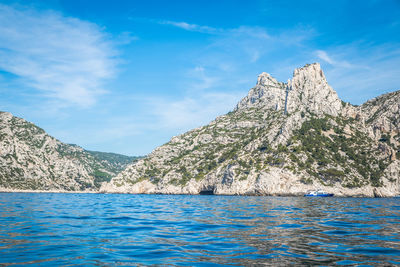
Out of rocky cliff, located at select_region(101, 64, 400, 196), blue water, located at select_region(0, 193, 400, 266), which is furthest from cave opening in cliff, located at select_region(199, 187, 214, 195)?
blue water, located at select_region(0, 193, 400, 266)

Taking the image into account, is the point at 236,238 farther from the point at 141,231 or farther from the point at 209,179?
the point at 209,179

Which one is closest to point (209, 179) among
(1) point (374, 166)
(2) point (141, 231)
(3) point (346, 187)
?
(3) point (346, 187)

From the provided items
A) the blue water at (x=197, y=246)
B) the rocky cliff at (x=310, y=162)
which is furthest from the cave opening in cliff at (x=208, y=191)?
the blue water at (x=197, y=246)

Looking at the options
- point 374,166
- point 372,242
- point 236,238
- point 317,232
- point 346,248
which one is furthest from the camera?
point 374,166

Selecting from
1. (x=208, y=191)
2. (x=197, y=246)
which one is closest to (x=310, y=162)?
(x=208, y=191)

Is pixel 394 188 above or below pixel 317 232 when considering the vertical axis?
below

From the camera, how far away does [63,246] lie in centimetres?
1406

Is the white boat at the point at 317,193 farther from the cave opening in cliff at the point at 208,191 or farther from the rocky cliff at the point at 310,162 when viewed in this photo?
the cave opening in cliff at the point at 208,191

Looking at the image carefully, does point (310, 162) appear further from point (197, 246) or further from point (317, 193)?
point (197, 246)

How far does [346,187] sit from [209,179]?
7923 cm

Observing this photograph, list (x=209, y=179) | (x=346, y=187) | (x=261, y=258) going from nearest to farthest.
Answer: (x=261, y=258)
(x=346, y=187)
(x=209, y=179)

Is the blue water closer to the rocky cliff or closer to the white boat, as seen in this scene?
the white boat

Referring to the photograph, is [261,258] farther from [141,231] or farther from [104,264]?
[141,231]

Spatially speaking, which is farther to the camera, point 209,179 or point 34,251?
point 209,179
